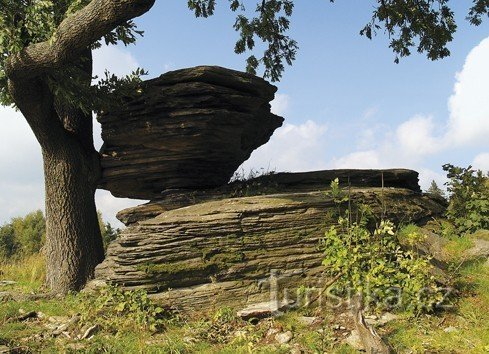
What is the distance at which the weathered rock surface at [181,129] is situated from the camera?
11.8 metres

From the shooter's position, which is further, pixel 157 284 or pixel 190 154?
pixel 190 154

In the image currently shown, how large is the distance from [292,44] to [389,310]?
40.1 ft

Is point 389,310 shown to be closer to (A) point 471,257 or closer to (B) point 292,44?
(A) point 471,257

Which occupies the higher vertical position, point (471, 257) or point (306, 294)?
point (471, 257)

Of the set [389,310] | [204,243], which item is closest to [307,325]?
[389,310]

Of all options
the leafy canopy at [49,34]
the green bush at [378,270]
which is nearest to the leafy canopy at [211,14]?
the leafy canopy at [49,34]

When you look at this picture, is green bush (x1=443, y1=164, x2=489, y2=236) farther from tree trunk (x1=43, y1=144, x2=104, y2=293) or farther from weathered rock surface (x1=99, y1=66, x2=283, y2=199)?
tree trunk (x1=43, y1=144, x2=104, y2=293)

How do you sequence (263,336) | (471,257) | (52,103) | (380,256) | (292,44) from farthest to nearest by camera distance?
1. (292,44)
2. (52,103)
3. (471,257)
4. (380,256)
5. (263,336)

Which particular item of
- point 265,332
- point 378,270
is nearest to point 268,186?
point 378,270

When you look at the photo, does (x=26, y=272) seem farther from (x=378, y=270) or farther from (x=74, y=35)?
(x=378, y=270)

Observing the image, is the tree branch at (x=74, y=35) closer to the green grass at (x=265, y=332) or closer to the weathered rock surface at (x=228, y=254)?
the weathered rock surface at (x=228, y=254)

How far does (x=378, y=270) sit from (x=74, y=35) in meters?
7.33

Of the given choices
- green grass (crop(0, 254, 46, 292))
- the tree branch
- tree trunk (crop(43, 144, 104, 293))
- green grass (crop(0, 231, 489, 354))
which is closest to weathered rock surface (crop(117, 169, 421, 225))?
tree trunk (crop(43, 144, 104, 293))

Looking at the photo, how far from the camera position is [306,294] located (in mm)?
8516
